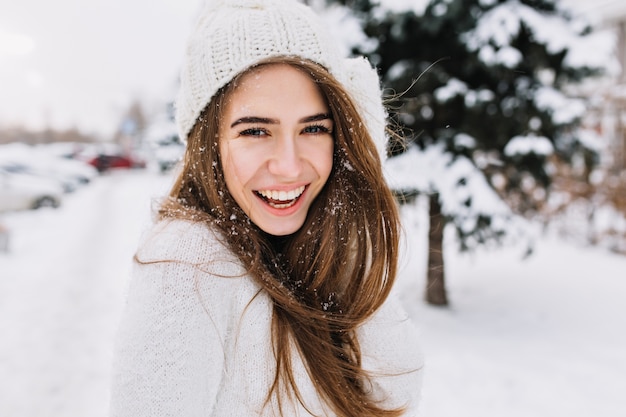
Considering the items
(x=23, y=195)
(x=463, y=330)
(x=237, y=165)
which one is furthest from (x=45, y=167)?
(x=237, y=165)

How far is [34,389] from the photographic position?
11.9ft

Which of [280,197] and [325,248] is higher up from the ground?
[280,197]

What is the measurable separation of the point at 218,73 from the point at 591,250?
30.1 ft

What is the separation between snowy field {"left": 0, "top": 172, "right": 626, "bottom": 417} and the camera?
3.50m

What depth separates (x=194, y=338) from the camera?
966 mm

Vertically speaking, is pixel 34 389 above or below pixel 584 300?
below

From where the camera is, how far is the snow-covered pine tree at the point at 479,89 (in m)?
3.87

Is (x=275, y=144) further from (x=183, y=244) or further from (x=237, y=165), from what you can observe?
(x=183, y=244)

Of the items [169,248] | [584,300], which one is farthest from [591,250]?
[169,248]

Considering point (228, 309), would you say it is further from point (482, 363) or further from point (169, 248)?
point (482, 363)

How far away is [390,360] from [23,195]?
14228 millimetres

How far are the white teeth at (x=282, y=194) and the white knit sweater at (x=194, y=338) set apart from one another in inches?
7.9

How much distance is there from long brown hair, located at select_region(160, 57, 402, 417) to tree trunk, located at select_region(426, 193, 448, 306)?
2.87 meters

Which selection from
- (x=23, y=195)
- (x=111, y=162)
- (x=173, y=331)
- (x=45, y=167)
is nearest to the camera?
(x=173, y=331)
